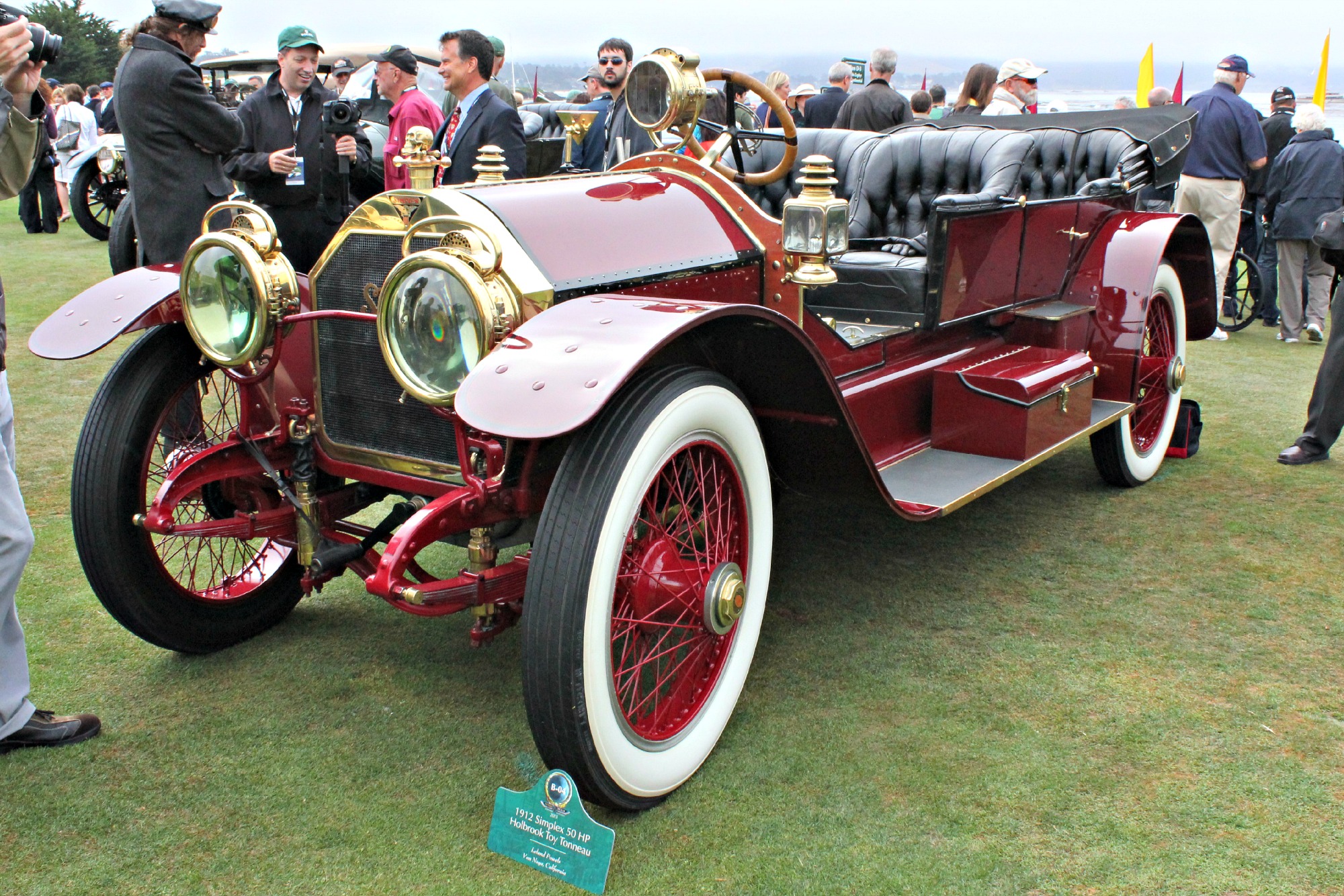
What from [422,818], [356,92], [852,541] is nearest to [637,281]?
[422,818]

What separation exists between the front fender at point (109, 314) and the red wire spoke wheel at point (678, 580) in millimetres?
1278

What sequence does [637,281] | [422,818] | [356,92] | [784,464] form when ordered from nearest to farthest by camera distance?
[422,818] < [637,281] < [784,464] < [356,92]

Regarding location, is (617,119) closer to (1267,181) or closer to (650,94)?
(650,94)

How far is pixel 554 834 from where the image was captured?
1955 millimetres

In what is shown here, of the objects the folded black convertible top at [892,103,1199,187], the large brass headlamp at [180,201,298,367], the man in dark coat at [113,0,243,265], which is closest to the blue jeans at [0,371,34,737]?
the large brass headlamp at [180,201,298,367]

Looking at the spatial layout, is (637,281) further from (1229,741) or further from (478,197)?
(1229,741)

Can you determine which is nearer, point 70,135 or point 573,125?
point 573,125

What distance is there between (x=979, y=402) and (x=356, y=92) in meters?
9.54

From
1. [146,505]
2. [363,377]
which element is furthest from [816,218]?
[146,505]

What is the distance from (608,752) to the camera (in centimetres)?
200

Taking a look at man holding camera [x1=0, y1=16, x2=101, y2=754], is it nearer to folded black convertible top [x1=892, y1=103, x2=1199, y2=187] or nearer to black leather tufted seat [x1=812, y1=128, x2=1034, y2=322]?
black leather tufted seat [x1=812, y1=128, x2=1034, y2=322]

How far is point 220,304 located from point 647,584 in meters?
1.22

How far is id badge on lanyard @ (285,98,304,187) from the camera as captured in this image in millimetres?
4843

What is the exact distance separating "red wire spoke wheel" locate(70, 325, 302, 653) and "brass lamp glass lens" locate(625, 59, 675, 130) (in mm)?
1296
